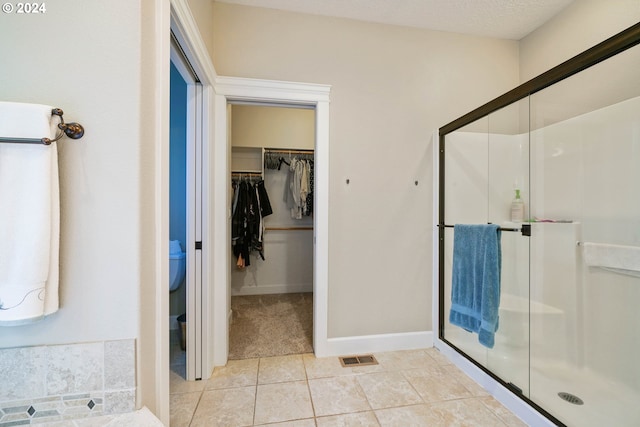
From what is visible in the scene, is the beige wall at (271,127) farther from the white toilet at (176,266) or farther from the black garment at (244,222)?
the white toilet at (176,266)

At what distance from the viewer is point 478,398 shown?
1.51 meters

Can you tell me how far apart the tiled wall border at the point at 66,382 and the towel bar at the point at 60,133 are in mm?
570

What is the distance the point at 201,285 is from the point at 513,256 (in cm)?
216

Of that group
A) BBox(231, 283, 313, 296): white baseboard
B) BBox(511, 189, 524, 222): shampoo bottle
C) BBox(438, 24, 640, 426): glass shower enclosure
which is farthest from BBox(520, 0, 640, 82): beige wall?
BBox(231, 283, 313, 296): white baseboard

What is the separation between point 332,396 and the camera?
1515 millimetres

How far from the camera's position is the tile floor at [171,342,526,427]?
52.9 inches

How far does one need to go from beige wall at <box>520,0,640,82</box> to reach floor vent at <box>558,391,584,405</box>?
2325mm

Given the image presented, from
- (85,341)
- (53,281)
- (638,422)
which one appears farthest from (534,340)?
(53,281)

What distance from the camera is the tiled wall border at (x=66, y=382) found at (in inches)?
27.1

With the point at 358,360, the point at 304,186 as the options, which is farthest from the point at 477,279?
the point at 304,186

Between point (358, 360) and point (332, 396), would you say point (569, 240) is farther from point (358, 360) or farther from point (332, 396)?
point (332, 396)

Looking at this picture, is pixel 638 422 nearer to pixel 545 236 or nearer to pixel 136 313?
pixel 545 236

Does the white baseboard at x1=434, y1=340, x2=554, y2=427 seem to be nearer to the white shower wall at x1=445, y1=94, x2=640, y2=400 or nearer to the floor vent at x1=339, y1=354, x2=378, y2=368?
the white shower wall at x1=445, y1=94, x2=640, y2=400

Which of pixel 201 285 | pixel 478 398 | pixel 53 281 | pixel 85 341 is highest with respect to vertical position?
pixel 53 281
